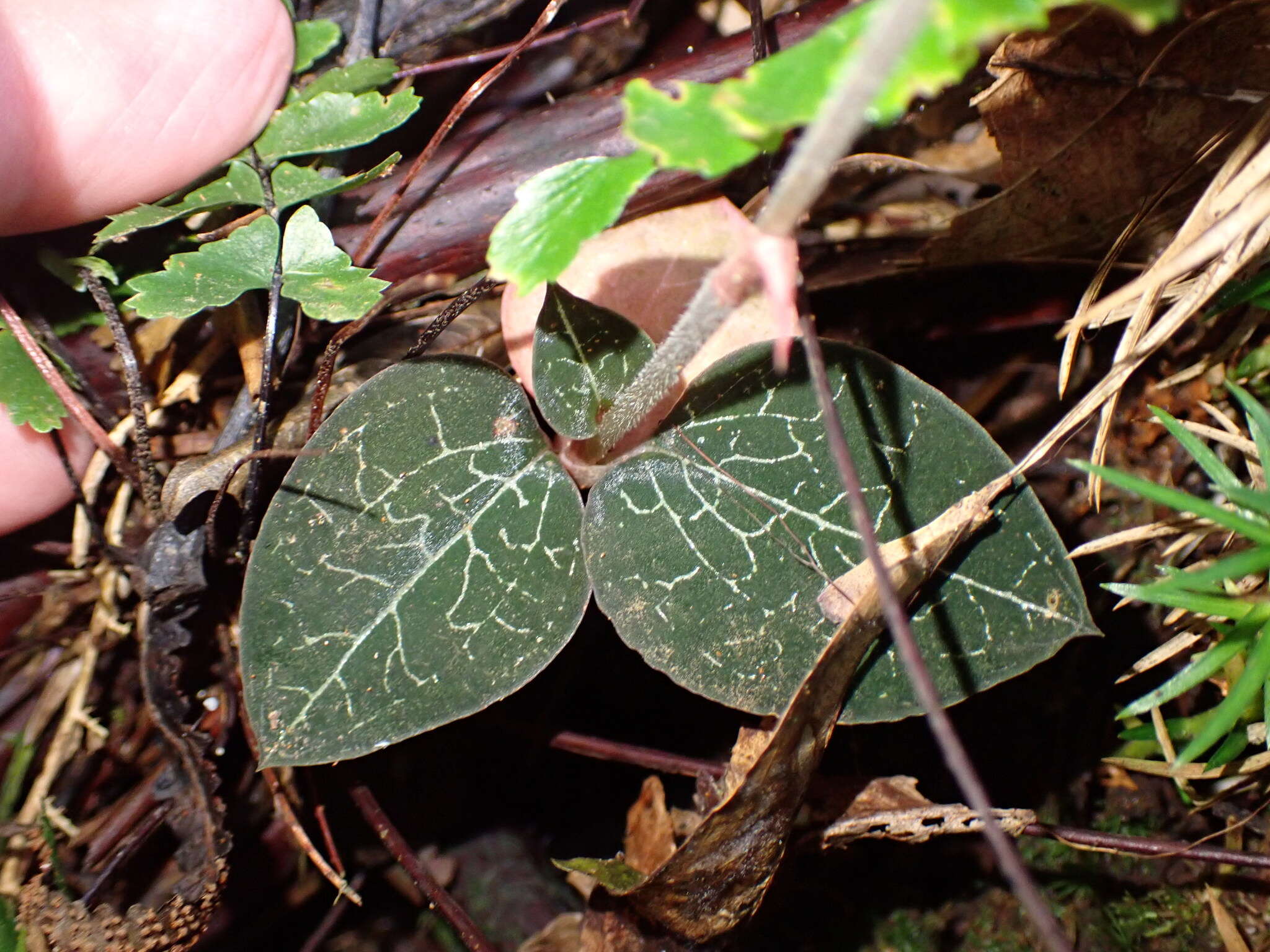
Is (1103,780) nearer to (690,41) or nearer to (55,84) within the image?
(690,41)

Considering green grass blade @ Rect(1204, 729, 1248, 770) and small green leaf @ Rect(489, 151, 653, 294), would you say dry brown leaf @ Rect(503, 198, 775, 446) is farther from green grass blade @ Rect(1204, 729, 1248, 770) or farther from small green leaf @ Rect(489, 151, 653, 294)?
green grass blade @ Rect(1204, 729, 1248, 770)

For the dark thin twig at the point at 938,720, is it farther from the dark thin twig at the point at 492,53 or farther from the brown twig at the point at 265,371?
the dark thin twig at the point at 492,53

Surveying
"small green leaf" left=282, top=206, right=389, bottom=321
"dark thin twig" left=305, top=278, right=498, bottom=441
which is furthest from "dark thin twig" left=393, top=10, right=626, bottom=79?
"dark thin twig" left=305, top=278, right=498, bottom=441

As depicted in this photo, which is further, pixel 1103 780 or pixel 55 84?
pixel 1103 780

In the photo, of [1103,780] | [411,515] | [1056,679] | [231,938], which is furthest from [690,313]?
[231,938]

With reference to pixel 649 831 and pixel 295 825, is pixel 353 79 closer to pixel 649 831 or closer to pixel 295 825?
pixel 295 825

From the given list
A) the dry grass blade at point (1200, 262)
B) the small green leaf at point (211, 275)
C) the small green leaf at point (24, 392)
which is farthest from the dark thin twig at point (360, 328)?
the dry grass blade at point (1200, 262)
